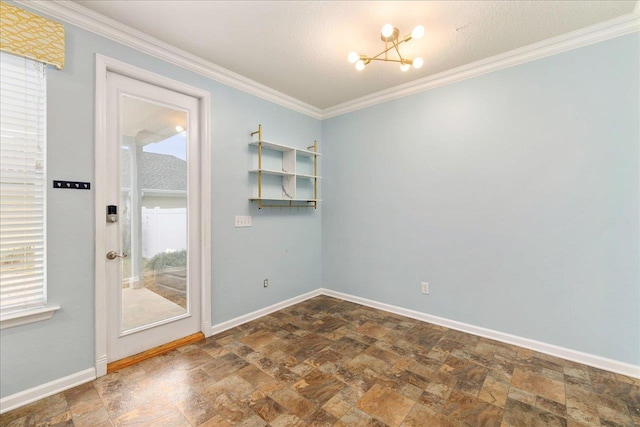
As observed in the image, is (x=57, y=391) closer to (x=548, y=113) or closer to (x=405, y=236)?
(x=405, y=236)

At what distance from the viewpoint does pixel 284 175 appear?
3586 millimetres

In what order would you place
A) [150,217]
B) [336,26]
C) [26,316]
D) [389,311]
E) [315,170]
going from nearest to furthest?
1. [26,316]
2. [336,26]
3. [150,217]
4. [389,311]
5. [315,170]

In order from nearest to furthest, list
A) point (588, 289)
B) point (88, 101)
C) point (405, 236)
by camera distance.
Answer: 1. point (88, 101)
2. point (588, 289)
3. point (405, 236)

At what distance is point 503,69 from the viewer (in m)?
2.65

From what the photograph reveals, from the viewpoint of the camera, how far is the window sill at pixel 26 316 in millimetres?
1742

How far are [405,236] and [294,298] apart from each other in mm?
1675

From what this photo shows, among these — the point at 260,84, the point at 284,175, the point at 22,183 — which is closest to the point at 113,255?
the point at 22,183

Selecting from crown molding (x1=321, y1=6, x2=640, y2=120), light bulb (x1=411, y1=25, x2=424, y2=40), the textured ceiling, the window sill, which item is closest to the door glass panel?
the window sill

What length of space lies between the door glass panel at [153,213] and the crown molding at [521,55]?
93.5 inches

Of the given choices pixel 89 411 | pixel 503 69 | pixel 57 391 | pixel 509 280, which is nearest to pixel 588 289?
pixel 509 280

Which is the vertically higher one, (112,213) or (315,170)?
(315,170)

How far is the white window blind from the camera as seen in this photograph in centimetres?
178

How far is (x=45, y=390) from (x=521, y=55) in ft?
15.2

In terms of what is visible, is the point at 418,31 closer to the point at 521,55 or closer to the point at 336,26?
the point at 336,26
